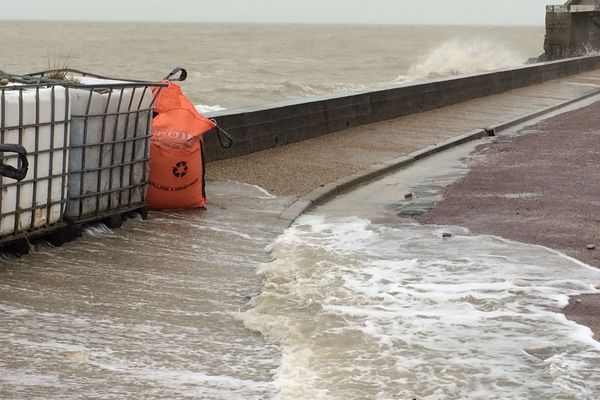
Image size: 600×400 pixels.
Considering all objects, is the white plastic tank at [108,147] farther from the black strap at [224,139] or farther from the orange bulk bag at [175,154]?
the black strap at [224,139]

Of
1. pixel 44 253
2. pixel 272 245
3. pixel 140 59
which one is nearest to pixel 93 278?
pixel 44 253

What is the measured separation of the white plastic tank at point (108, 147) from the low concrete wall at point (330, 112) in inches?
120

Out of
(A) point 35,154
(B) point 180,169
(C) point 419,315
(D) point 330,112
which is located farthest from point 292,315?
(D) point 330,112

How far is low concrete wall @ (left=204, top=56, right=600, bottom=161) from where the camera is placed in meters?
12.2

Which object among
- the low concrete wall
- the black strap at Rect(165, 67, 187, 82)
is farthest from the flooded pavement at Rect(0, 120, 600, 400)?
the low concrete wall

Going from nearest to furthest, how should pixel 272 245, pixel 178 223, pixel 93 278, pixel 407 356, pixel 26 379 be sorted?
pixel 26 379, pixel 407 356, pixel 93 278, pixel 272 245, pixel 178 223

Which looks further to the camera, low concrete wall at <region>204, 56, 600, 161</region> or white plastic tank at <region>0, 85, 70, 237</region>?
low concrete wall at <region>204, 56, 600, 161</region>

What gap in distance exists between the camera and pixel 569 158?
12.9 metres

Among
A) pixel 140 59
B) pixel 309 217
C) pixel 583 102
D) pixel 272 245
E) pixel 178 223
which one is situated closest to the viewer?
pixel 272 245

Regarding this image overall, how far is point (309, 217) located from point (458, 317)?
3.33m

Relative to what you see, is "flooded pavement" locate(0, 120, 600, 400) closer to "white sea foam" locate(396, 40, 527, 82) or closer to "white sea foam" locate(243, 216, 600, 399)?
"white sea foam" locate(243, 216, 600, 399)

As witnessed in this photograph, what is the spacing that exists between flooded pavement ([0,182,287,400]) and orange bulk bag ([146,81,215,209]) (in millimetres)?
267

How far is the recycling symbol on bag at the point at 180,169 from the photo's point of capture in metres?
8.86

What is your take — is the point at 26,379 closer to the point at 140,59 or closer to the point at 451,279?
the point at 451,279
